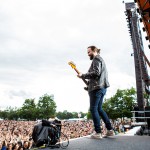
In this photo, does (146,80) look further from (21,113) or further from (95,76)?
(21,113)

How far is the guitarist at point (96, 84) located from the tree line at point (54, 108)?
18.5 meters

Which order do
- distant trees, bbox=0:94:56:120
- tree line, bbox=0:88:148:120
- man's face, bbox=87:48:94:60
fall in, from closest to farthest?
man's face, bbox=87:48:94:60 < tree line, bbox=0:88:148:120 < distant trees, bbox=0:94:56:120

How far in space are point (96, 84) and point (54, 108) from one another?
331 feet

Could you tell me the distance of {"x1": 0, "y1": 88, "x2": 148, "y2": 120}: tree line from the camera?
204 feet

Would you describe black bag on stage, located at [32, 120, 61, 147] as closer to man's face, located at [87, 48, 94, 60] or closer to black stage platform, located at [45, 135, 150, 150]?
black stage platform, located at [45, 135, 150, 150]

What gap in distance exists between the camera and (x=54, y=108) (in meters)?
103

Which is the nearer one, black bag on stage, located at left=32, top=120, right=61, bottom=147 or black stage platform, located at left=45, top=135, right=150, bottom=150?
black stage platform, located at left=45, top=135, right=150, bottom=150

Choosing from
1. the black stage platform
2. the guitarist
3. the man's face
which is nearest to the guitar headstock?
the guitarist

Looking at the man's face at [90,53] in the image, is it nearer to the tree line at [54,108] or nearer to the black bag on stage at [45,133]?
the black bag on stage at [45,133]

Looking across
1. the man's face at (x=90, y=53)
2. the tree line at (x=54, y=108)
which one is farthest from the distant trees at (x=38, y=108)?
the man's face at (x=90, y=53)

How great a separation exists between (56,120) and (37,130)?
46 centimetres

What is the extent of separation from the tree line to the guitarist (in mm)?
18527

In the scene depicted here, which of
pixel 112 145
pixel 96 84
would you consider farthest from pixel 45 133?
pixel 96 84

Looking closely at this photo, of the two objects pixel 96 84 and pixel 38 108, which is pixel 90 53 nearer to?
pixel 96 84
